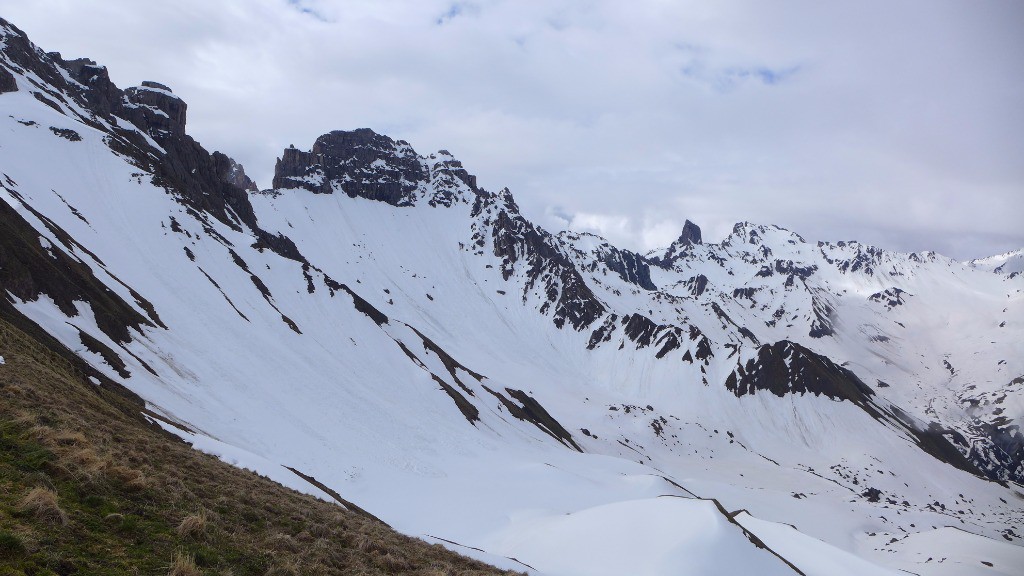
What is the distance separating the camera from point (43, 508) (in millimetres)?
9289

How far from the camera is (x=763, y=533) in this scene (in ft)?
152

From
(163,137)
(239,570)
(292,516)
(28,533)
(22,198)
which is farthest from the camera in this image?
(163,137)

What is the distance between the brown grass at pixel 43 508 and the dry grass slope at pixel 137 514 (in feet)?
0.06

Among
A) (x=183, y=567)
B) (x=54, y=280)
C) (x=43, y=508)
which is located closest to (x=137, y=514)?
(x=43, y=508)

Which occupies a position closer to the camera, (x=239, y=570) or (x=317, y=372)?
(x=239, y=570)

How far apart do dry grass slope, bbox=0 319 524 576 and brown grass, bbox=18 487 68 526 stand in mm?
19

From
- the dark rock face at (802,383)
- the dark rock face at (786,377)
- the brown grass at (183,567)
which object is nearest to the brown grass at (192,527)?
the brown grass at (183,567)

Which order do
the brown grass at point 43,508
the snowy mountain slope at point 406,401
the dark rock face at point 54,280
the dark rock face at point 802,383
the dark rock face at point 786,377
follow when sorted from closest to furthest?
the brown grass at point 43,508 < the dark rock face at point 54,280 < the snowy mountain slope at point 406,401 < the dark rock face at point 802,383 < the dark rock face at point 786,377

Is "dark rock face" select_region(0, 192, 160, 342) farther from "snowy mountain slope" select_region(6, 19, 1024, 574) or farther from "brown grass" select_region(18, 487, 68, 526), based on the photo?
"brown grass" select_region(18, 487, 68, 526)

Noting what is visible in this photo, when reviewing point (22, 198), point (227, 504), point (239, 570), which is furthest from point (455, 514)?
point (22, 198)

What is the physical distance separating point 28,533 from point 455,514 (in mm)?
36261

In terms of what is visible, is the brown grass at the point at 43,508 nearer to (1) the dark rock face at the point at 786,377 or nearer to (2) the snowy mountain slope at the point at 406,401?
(2) the snowy mountain slope at the point at 406,401

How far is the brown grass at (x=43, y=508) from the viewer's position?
9.19 meters

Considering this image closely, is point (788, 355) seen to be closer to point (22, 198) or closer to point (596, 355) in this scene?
point (596, 355)
